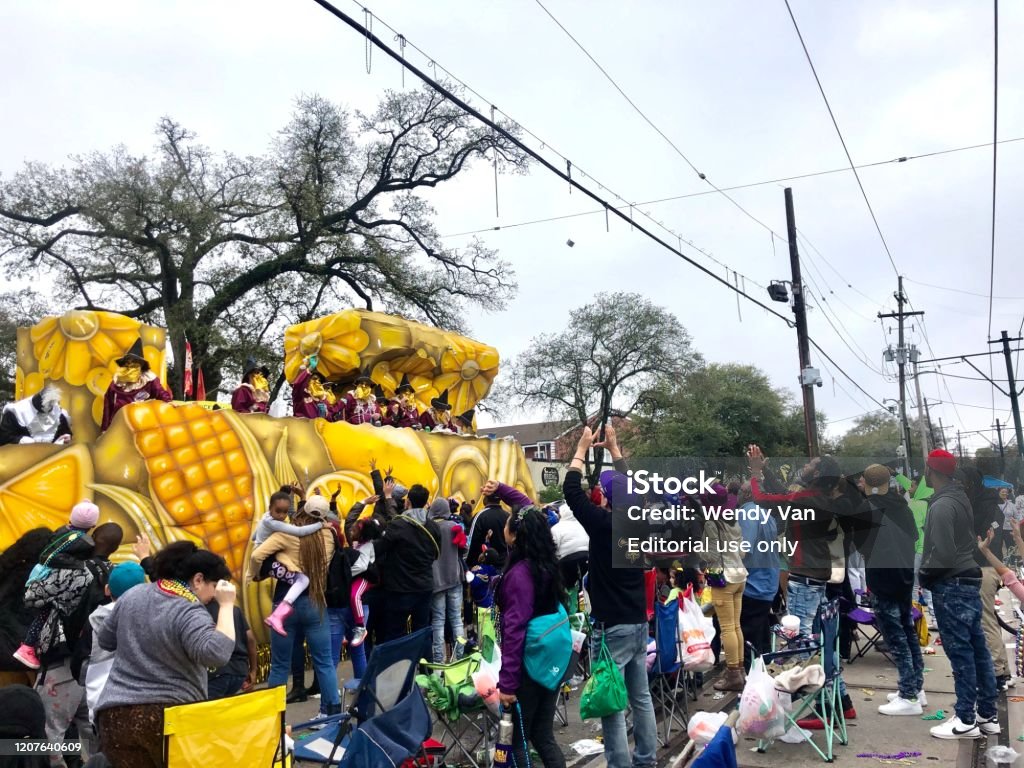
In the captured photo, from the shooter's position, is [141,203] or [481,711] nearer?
[481,711]

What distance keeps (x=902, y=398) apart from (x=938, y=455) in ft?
106

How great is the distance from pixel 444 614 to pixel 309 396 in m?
4.59

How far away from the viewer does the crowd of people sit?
130 inches

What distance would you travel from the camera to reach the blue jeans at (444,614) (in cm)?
771

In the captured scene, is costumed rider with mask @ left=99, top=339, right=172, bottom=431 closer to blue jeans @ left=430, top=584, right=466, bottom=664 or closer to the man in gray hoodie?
the man in gray hoodie

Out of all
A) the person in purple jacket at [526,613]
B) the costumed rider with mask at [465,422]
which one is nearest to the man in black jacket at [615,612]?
the person in purple jacket at [526,613]

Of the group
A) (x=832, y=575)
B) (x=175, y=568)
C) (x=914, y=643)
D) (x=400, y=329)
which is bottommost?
(x=914, y=643)

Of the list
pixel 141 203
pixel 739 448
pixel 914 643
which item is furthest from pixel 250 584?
pixel 739 448

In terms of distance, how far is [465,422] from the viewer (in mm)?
16125

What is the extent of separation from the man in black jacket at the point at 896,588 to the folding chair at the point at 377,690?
359cm

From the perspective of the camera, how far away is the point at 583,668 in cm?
736

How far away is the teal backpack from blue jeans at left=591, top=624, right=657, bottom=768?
1.81 feet

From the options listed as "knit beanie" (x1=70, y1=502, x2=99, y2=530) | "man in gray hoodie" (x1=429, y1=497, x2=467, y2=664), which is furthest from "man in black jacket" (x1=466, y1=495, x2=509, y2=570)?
"knit beanie" (x1=70, y1=502, x2=99, y2=530)

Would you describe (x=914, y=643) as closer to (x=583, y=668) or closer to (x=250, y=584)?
(x=583, y=668)
